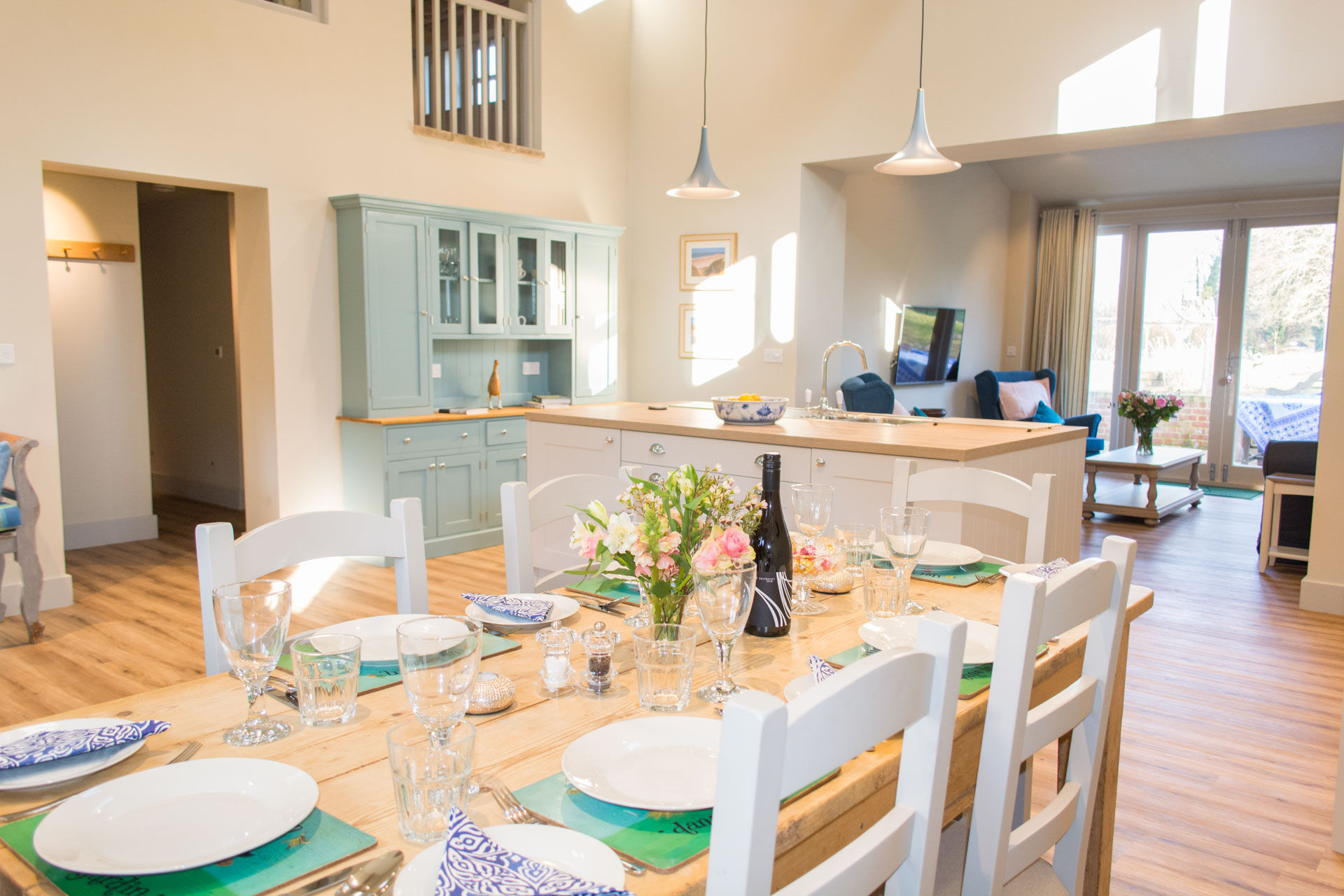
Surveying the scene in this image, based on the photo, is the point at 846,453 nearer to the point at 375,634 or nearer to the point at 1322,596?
the point at 375,634

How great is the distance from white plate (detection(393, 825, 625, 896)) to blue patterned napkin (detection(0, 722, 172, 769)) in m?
0.45

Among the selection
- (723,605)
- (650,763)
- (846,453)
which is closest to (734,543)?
(723,605)

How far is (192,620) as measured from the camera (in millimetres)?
3998

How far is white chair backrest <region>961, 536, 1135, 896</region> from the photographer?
3.56 ft

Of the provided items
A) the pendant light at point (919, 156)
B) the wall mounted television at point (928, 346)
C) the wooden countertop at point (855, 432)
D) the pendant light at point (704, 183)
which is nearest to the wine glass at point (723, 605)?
the wooden countertop at point (855, 432)

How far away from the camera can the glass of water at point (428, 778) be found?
0.88 meters

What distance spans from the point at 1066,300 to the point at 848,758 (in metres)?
9.50

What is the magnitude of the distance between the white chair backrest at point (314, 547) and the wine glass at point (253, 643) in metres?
0.33

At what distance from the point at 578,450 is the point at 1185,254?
7.36 metres

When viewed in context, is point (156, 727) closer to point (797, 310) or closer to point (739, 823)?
point (739, 823)

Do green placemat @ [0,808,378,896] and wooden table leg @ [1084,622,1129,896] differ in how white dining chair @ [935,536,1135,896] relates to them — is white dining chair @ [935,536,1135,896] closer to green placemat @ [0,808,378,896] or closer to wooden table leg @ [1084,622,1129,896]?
wooden table leg @ [1084,622,1129,896]

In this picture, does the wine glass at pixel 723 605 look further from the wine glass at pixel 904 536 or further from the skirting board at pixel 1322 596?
the skirting board at pixel 1322 596

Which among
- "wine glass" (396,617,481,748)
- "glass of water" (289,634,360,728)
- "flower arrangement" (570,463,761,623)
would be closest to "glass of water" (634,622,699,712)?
"flower arrangement" (570,463,761,623)

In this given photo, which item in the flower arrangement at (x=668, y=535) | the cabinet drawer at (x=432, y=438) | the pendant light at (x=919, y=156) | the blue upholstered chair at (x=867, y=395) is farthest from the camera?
the blue upholstered chair at (x=867, y=395)
